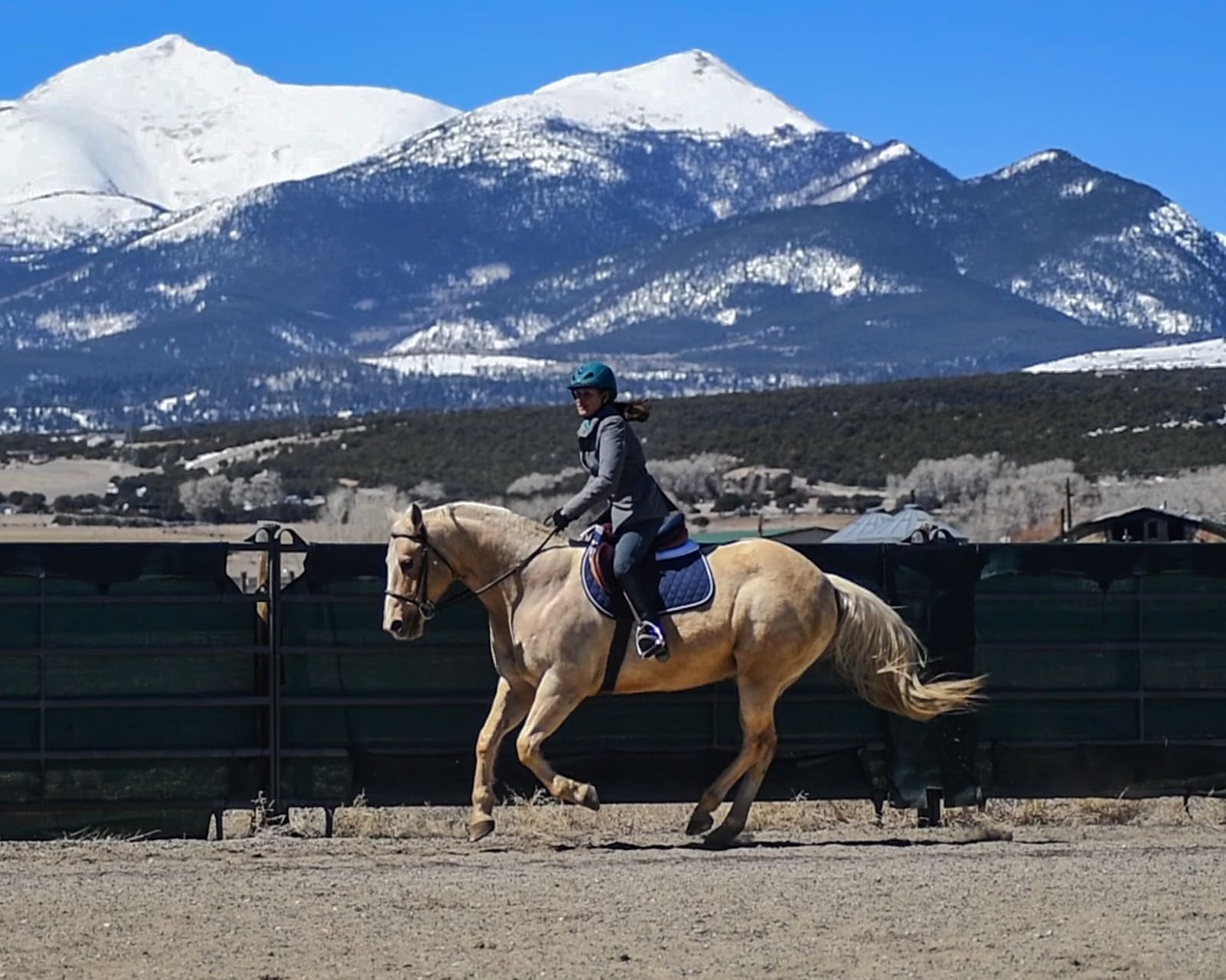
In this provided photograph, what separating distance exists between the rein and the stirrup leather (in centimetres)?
71

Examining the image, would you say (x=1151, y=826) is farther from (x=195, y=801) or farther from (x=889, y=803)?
(x=195, y=801)

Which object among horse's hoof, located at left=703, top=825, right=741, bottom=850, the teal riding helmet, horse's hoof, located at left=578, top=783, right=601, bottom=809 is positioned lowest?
horse's hoof, located at left=703, top=825, right=741, bottom=850

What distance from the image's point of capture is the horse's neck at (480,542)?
1294 centimetres

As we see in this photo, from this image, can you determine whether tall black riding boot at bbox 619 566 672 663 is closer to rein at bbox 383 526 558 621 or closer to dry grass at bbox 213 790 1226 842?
rein at bbox 383 526 558 621

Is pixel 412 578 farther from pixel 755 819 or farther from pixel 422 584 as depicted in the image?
pixel 755 819

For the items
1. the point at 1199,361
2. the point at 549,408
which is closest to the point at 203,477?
the point at 549,408

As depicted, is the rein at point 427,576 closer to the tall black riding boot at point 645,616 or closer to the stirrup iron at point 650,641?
the tall black riding boot at point 645,616

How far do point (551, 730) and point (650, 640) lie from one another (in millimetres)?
697

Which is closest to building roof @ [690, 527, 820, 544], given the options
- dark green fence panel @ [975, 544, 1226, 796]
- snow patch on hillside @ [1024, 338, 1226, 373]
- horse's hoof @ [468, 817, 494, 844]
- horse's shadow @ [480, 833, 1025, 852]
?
dark green fence panel @ [975, 544, 1226, 796]

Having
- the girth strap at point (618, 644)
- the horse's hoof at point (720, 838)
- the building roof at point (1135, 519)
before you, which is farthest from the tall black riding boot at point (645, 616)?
the building roof at point (1135, 519)

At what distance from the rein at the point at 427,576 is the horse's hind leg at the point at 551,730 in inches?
24.9

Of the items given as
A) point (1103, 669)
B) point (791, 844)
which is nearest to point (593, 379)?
point (791, 844)

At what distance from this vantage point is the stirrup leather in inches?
492

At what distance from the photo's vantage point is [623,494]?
1265 cm
